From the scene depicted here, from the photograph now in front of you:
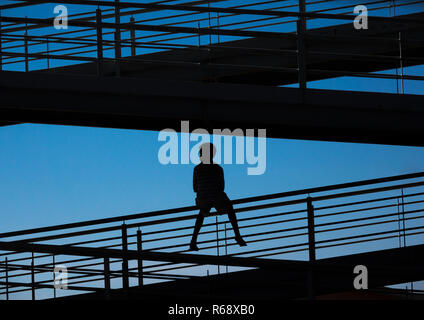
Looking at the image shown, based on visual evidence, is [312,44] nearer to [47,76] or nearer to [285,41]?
[285,41]

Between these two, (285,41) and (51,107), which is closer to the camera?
(51,107)

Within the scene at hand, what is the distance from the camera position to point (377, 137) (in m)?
8.85

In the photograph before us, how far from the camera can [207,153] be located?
335 inches

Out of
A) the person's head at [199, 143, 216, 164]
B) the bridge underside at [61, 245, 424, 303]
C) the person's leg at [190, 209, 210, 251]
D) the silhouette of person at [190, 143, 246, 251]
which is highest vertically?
the person's head at [199, 143, 216, 164]

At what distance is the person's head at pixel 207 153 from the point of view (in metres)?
8.49

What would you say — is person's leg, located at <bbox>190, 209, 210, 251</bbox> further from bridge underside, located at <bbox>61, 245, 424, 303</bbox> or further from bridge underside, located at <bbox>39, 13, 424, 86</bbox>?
bridge underside, located at <bbox>39, 13, 424, 86</bbox>

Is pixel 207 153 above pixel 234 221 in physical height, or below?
above

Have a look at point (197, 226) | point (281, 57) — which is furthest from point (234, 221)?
point (281, 57)

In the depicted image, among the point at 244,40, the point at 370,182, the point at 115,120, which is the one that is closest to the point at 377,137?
the point at 370,182

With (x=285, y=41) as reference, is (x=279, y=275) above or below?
below

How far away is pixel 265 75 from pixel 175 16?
4.92 feet

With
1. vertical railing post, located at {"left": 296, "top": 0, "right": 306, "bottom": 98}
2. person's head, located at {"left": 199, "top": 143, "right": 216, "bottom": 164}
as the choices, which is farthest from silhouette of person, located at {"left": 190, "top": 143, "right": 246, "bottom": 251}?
vertical railing post, located at {"left": 296, "top": 0, "right": 306, "bottom": 98}

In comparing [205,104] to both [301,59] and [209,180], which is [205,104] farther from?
[301,59]

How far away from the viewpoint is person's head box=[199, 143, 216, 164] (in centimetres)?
849
